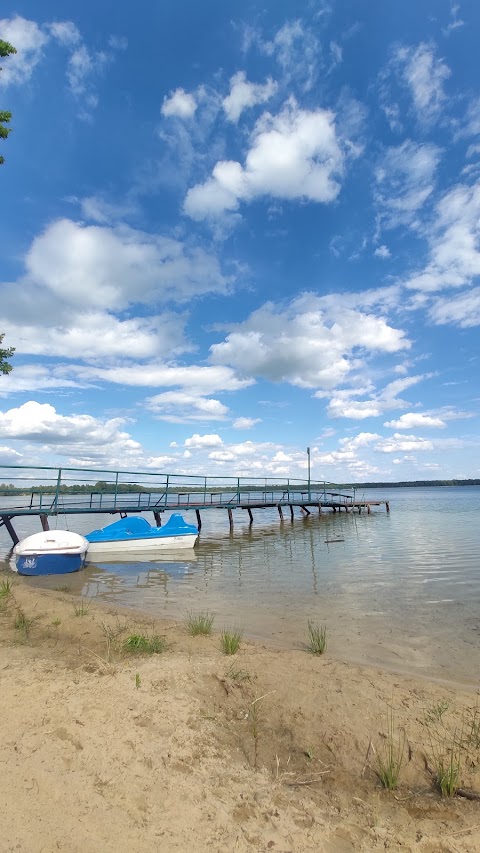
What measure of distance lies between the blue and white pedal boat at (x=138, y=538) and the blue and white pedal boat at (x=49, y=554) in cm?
219

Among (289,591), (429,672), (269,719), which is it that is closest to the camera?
(269,719)

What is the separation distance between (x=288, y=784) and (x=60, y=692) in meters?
2.38

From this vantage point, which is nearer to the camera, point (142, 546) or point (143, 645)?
point (143, 645)

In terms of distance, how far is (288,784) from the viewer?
10.6 ft

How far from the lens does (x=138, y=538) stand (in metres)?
17.6

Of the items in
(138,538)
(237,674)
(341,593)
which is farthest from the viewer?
(138,538)

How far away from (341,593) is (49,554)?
931 cm

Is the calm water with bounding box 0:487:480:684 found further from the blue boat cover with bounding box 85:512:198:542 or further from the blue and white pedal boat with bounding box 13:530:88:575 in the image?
the blue boat cover with bounding box 85:512:198:542

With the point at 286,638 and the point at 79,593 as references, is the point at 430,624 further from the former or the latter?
the point at 79,593

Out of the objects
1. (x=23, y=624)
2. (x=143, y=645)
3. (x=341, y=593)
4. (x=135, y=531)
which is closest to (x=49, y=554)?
(x=135, y=531)

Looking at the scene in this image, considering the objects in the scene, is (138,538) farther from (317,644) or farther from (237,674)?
(237,674)

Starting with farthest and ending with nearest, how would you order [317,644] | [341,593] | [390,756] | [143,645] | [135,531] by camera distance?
[135,531], [341,593], [317,644], [143,645], [390,756]

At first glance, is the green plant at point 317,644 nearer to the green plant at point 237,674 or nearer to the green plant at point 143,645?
the green plant at point 237,674

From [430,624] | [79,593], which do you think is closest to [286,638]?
[430,624]
